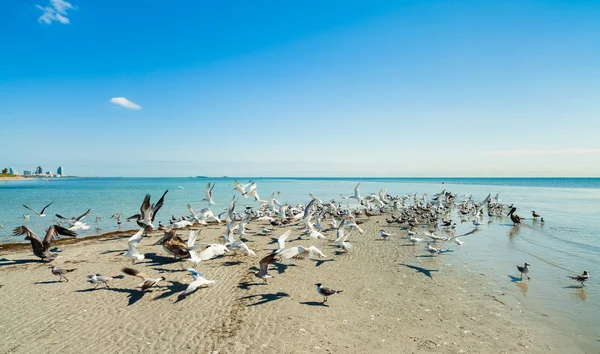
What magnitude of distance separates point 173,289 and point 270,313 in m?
3.51

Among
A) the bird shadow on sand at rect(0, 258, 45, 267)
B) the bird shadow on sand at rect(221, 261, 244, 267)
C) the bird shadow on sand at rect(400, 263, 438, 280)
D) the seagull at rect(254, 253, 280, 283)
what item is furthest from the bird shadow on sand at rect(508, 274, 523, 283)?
the bird shadow on sand at rect(0, 258, 45, 267)

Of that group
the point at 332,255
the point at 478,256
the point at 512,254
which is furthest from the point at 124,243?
the point at 512,254

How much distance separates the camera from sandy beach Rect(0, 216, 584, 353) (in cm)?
649

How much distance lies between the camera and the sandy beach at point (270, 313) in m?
6.49

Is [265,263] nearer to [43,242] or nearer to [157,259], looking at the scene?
[157,259]

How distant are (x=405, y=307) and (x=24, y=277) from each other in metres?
12.8

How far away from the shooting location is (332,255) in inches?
537

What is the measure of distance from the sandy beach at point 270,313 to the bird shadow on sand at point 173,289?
0.03m

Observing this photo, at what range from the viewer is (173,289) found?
9375 mm

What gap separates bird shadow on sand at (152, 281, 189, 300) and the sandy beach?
0.03 metres

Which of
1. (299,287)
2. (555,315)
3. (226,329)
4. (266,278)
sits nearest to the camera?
(226,329)

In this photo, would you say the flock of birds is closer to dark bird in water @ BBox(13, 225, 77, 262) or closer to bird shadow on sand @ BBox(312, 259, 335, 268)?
dark bird in water @ BBox(13, 225, 77, 262)

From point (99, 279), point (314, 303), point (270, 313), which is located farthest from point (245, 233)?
point (270, 313)

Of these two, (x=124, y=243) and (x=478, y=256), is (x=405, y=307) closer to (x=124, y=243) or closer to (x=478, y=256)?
(x=478, y=256)
